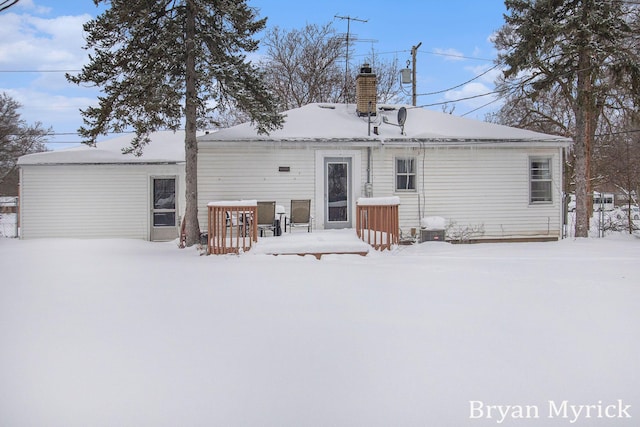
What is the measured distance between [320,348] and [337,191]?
8.65m

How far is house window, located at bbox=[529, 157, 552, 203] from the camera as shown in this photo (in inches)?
505

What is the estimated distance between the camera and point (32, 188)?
14.0m

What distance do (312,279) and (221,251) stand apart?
3102mm

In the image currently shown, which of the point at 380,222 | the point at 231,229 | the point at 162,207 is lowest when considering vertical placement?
the point at 231,229

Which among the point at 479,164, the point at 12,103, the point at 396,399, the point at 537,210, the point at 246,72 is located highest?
the point at 12,103

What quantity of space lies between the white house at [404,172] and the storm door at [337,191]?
3 cm

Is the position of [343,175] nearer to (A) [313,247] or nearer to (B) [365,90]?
(B) [365,90]

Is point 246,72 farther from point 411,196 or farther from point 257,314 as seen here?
point 257,314

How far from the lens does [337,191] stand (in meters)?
12.4

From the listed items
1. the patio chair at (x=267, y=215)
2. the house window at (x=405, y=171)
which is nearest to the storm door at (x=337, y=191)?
the house window at (x=405, y=171)

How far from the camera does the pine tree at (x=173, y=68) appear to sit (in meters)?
9.89

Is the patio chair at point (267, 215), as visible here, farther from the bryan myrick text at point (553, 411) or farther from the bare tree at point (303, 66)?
the bare tree at point (303, 66)

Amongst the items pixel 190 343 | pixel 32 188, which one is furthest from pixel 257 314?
pixel 32 188

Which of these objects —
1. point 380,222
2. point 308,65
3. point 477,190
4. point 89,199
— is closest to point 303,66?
point 308,65
